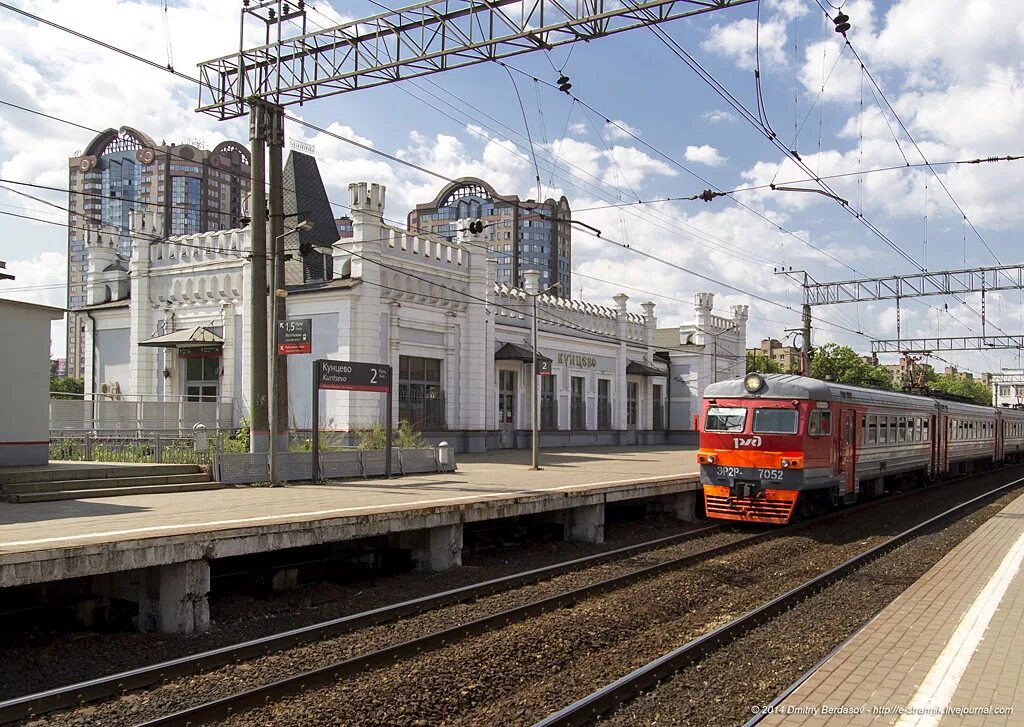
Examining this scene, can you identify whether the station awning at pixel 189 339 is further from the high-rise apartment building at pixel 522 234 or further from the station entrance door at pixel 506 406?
the high-rise apartment building at pixel 522 234

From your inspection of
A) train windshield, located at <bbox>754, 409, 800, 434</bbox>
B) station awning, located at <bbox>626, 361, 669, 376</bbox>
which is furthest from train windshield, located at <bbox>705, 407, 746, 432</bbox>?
station awning, located at <bbox>626, 361, 669, 376</bbox>

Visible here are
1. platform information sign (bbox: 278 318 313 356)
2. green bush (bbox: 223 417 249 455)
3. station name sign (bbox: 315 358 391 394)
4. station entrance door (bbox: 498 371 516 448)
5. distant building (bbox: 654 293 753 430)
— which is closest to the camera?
platform information sign (bbox: 278 318 313 356)

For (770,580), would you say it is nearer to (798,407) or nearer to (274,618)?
(798,407)

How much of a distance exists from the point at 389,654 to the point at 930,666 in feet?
15.1

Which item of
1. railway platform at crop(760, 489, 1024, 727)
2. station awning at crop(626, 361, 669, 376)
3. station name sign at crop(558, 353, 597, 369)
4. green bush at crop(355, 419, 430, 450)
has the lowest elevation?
railway platform at crop(760, 489, 1024, 727)

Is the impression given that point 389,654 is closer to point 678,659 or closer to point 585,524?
point 678,659

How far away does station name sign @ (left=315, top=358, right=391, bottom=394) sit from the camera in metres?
18.2

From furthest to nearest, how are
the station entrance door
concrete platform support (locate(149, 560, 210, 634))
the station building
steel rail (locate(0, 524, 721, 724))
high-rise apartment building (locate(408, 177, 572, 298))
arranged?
high-rise apartment building (locate(408, 177, 572, 298))
the station entrance door
the station building
concrete platform support (locate(149, 560, 210, 634))
steel rail (locate(0, 524, 721, 724))

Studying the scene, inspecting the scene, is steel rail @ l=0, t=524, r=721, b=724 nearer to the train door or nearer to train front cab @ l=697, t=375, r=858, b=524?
train front cab @ l=697, t=375, r=858, b=524

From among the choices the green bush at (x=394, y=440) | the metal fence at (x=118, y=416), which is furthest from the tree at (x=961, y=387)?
the metal fence at (x=118, y=416)

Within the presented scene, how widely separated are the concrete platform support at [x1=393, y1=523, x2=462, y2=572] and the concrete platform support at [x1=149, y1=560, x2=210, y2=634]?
417cm

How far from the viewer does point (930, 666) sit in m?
7.22

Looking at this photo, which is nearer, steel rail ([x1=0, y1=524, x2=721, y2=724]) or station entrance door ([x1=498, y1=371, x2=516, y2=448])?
steel rail ([x1=0, y1=524, x2=721, y2=724])

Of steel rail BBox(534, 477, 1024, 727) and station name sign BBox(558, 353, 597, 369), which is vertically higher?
station name sign BBox(558, 353, 597, 369)
